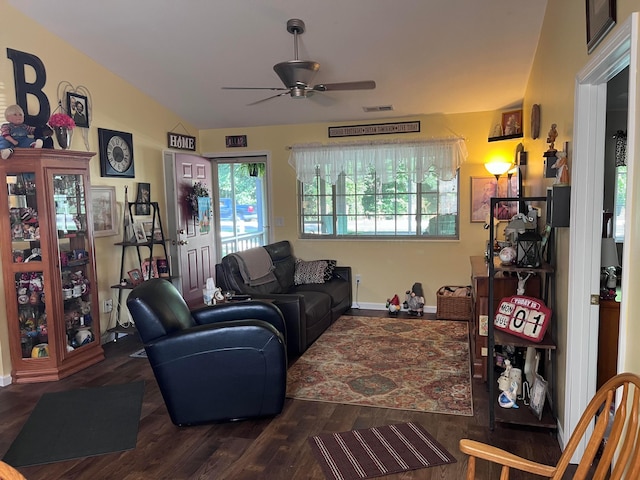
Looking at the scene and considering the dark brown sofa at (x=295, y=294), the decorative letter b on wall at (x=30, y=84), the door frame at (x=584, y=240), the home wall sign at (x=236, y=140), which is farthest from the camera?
the home wall sign at (x=236, y=140)

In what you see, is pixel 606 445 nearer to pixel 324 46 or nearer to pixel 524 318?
pixel 524 318

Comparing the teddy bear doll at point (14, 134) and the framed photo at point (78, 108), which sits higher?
the framed photo at point (78, 108)

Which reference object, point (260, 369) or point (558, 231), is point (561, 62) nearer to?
point (558, 231)

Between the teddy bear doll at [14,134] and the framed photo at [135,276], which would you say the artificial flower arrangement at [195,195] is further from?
the teddy bear doll at [14,134]

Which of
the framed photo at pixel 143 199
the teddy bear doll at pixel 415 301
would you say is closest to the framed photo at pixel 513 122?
the teddy bear doll at pixel 415 301

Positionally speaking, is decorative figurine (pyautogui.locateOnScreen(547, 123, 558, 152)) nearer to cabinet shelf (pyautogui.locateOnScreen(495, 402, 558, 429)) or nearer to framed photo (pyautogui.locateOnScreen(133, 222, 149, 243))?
cabinet shelf (pyautogui.locateOnScreen(495, 402, 558, 429))

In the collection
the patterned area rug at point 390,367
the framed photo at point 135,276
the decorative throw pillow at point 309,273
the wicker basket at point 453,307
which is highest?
the framed photo at point 135,276

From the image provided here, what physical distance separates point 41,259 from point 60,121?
1147 mm

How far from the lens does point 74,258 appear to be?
4.08m

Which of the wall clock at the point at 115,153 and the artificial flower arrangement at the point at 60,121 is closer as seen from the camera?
the artificial flower arrangement at the point at 60,121

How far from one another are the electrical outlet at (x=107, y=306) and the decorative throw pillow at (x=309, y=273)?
199cm

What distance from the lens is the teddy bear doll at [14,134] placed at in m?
3.51

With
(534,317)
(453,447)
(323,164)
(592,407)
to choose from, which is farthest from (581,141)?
(323,164)

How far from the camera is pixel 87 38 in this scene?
Answer: 4.14m
